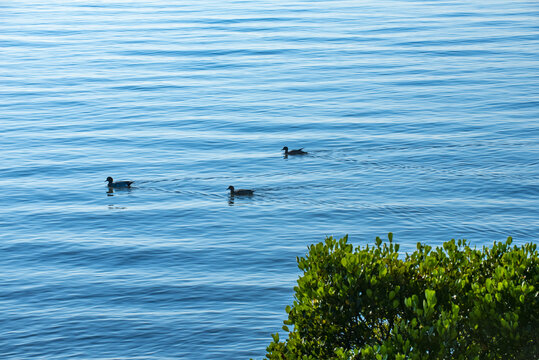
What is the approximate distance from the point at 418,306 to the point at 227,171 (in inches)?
1049

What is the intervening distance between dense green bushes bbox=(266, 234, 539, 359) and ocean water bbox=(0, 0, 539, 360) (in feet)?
30.8

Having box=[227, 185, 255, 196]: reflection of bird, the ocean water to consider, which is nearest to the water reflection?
the ocean water

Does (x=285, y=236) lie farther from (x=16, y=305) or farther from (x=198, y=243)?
(x=16, y=305)

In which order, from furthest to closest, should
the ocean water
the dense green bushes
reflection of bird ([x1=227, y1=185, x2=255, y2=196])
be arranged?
reflection of bird ([x1=227, y1=185, x2=255, y2=196]) → the ocean water → the dense green bushes

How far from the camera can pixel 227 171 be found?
37.2 metres

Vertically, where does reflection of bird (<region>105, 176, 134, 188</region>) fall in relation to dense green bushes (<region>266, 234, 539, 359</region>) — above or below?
above

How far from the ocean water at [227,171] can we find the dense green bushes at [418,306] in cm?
940

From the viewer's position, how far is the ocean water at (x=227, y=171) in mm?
23531

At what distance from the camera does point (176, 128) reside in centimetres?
4666

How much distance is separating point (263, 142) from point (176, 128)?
686cm

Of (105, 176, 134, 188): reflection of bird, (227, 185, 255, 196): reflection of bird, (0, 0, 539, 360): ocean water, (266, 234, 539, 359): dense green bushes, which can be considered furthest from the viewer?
(105, 176, 134, 188): reflection of bird

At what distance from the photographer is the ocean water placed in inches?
926

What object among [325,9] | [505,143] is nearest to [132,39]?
[325,9]

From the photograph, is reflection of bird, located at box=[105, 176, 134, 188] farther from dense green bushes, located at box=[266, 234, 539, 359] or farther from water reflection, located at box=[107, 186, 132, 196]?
dense green bushes, located at box=[266, 234, 539, 359]
